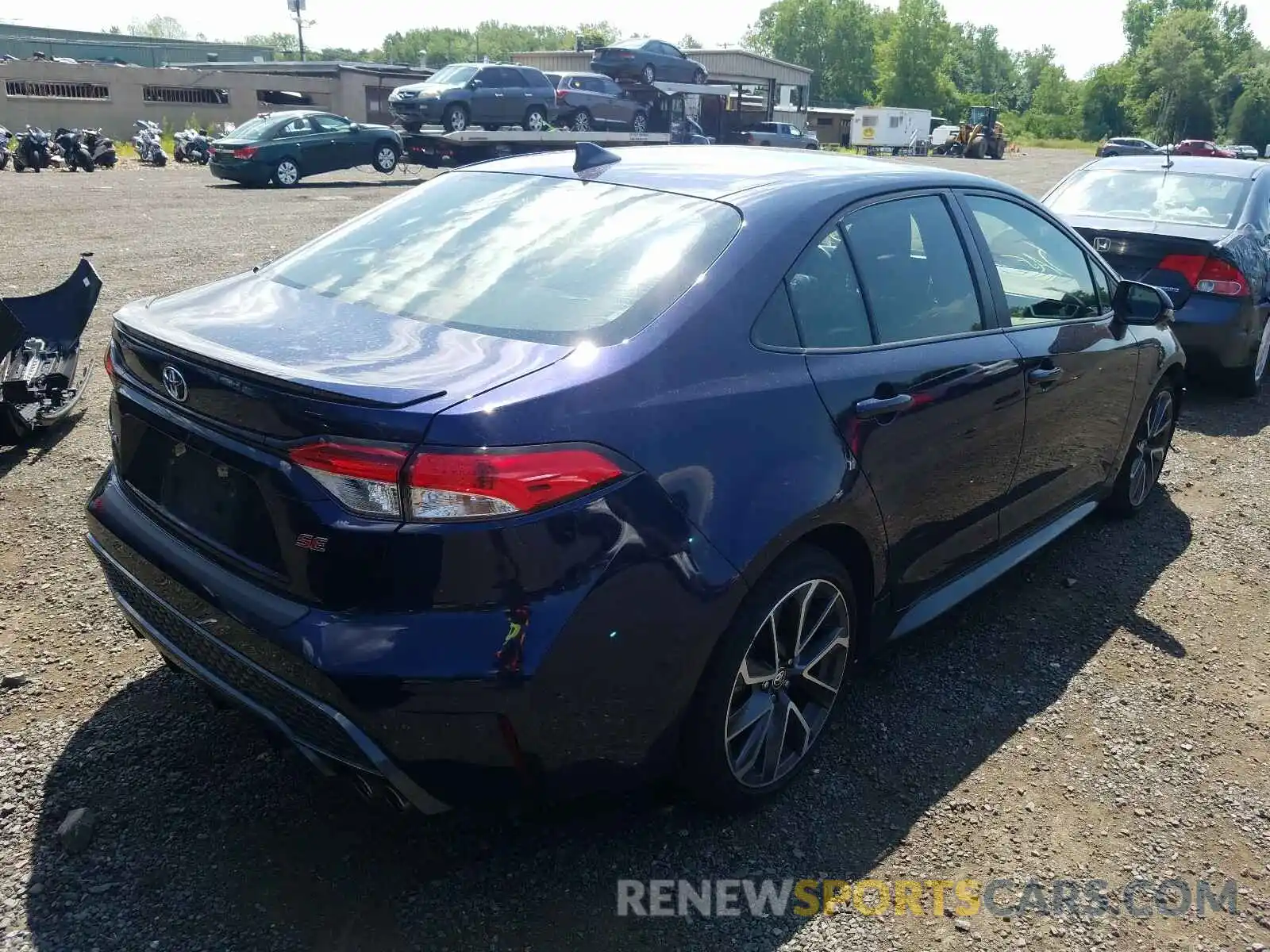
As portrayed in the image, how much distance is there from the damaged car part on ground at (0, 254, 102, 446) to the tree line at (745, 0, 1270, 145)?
277ft

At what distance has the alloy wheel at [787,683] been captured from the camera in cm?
270

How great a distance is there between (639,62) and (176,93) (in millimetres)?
17802

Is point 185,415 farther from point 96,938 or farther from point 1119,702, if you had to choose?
point 1119,702

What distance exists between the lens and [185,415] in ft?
7.98

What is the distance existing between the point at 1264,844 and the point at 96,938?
3035mm

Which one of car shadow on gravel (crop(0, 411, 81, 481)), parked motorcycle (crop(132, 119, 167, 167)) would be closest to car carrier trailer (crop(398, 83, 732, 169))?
parked motorcycle (crop(132, 119, 167, 167))

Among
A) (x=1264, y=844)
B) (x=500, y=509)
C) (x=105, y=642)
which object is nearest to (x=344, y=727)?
(x=500, y=509)

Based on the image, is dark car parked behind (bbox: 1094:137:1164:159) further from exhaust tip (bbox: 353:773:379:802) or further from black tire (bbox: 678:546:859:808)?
exhaust tip (bbox: 353:773:379:802)

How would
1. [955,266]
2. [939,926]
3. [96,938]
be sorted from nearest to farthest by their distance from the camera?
[96,938] → [939,926] → [955,266]

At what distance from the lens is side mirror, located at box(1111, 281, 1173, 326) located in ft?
14.1

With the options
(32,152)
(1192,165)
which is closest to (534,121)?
(32,152)

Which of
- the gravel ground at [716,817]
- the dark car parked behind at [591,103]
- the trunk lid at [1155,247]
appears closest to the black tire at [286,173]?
the dark car parked behind at [591,103]

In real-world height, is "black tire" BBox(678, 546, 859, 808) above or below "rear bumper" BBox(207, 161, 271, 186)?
below

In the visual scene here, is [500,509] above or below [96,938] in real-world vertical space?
above
